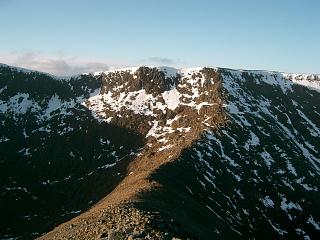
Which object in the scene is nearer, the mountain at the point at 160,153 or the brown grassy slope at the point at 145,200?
the brown grassy slope at the point at 145,200

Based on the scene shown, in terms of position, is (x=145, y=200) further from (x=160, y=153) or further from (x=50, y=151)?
(x=50, y=151)

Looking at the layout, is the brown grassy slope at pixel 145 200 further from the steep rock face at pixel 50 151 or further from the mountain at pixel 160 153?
the steep rock face at pixel 50 151

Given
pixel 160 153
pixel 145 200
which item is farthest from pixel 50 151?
pixel 145 200

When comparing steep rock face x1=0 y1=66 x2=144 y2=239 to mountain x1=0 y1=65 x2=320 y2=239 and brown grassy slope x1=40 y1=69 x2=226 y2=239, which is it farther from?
brown grassy slope x1=40 y1=69 x2=226 y2=239

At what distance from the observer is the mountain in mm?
68913

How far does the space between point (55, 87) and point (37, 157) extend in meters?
44.1

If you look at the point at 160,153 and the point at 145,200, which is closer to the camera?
the point at 145,200

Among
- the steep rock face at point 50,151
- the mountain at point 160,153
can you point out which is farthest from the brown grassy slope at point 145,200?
the steep rock face at point 50,151

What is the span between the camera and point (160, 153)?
110 m

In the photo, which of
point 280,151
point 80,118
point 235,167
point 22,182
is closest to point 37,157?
point 22,182

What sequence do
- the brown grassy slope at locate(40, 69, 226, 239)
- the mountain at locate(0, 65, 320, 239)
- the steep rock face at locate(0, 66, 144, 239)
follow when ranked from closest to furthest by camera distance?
the brown grassy slope at locate(40, 69, 226, 239) < the mountain at locate(0, 65, 320, 239) < the steep rock face at locate(0, 66, 144, 239)

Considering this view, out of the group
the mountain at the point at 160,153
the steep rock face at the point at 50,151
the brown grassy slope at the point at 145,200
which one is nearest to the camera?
the brown grassy slope at the point at 145,200

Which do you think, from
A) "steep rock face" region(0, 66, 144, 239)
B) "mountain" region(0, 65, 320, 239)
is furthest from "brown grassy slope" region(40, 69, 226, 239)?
"steep rock face" region(0, 66, 144, 239)

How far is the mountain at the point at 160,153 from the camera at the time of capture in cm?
6891
